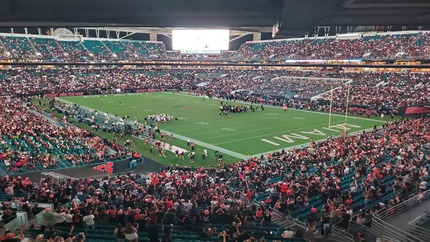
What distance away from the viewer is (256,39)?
91.6 metres

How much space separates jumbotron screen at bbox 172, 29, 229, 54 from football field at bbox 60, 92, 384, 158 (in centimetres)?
2609

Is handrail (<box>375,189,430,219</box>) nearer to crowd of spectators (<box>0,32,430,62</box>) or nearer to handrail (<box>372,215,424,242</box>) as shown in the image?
handrail (<box>372,215,424,242</box>)

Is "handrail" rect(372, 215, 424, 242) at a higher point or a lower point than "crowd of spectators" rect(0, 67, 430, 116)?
lower

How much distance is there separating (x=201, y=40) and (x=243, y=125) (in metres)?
Answer: 41.8

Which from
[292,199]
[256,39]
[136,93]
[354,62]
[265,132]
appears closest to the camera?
[292,199]

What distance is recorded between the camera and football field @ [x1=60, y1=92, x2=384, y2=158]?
27094 mm

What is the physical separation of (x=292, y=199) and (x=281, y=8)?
758 centimetres

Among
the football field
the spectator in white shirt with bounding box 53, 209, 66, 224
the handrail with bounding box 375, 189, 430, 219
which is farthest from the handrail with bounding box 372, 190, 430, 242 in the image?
the football field

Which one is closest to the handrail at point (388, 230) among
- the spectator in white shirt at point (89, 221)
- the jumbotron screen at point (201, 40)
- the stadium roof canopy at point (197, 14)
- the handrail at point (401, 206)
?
the handrail at point (401, 206)

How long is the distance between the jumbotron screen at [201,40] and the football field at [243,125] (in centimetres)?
2609

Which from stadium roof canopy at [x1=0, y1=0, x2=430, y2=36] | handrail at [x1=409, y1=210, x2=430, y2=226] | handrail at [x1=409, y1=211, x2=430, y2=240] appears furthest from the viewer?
handrail at [x1=409, y1=210, x2=430, y2=226]

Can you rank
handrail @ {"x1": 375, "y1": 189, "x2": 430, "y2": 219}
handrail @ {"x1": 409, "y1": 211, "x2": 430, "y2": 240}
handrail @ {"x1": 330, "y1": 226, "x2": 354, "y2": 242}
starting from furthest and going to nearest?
handrail @ {"x1": 375, "y1": 189, "x2": 430, "y2": 219}
handrail @ {"x1": 409, "y1": 211, "x2": 430, "y2": 240}
handrail @ {"x1": 330, "y1": 226, "x2": 354, "y2": 242}

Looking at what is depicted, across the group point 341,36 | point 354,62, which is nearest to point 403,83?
point 354,62

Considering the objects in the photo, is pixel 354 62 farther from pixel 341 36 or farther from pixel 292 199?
pixel 292 199
